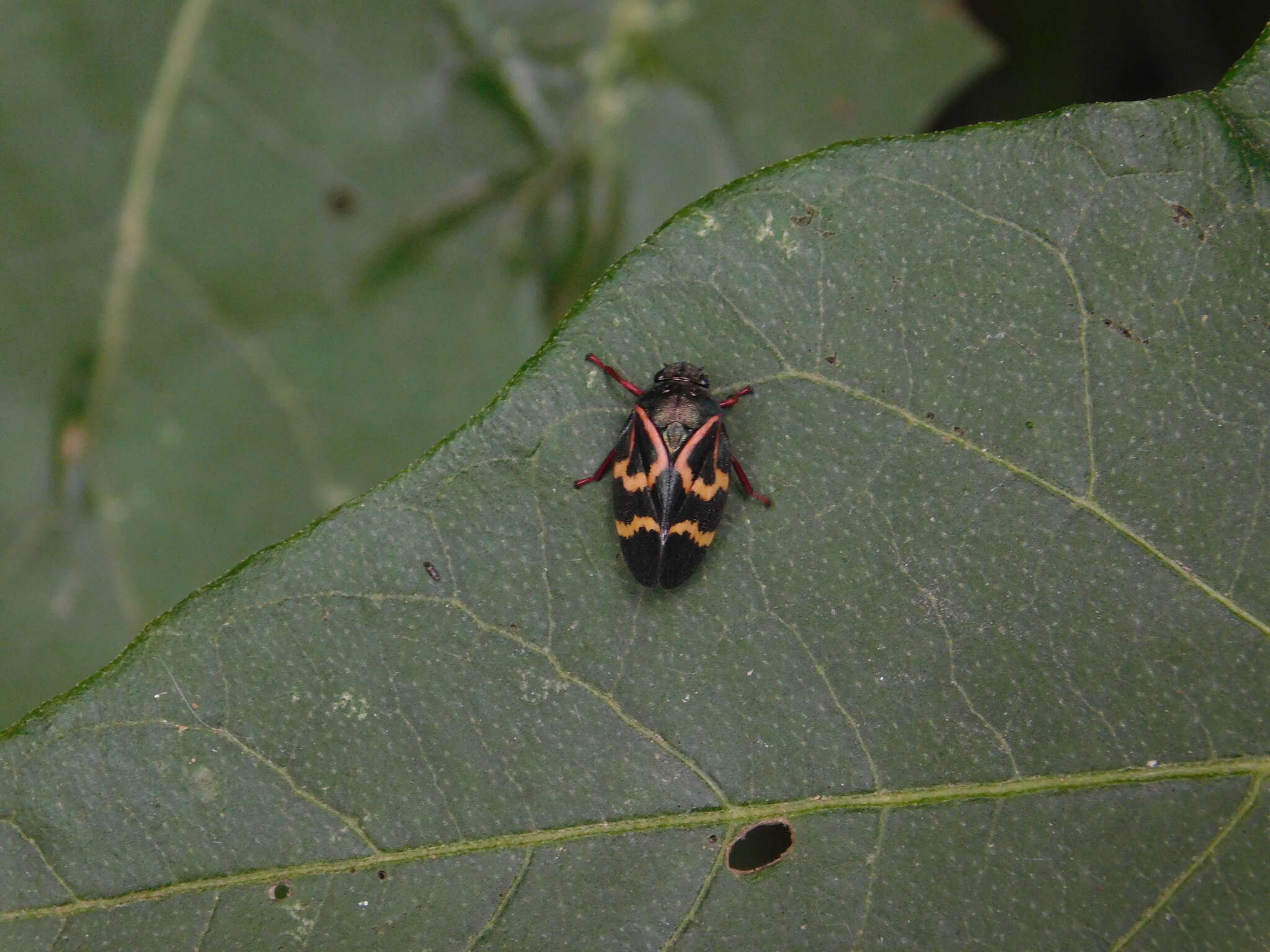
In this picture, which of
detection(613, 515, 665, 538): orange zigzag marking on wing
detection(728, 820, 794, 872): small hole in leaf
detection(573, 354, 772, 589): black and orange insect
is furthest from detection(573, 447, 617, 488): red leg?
detection(728, 820, 794, 872): small hole in leaf

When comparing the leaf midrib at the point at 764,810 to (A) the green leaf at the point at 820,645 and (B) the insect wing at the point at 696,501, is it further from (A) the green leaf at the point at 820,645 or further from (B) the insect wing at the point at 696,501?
(B) the insect wing at the point at 696,501

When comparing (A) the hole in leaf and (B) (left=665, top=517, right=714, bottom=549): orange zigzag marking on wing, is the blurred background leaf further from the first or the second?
(B) (left=665, top=517, right=714, bottom=549): orange zigzag marking on wing

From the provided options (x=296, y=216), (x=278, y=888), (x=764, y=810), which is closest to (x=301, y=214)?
(x=296, y=216)

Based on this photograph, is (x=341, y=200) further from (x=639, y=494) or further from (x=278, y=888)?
(x=278, y=888)

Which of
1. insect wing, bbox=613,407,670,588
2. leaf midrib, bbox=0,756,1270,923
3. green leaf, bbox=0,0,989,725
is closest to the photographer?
leaf midrib, bbox=0,756,1270,923

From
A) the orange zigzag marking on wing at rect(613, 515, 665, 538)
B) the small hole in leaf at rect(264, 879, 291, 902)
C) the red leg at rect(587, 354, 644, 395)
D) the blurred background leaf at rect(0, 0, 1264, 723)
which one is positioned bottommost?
the small hole in leaf at rect(264, 879, 291, 902)

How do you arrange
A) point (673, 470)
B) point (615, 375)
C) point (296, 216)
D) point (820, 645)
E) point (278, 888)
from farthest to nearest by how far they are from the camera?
point (296, 216) → point (673, 470) → point (615, 375) → point (820, 645) → point (278, 888)
